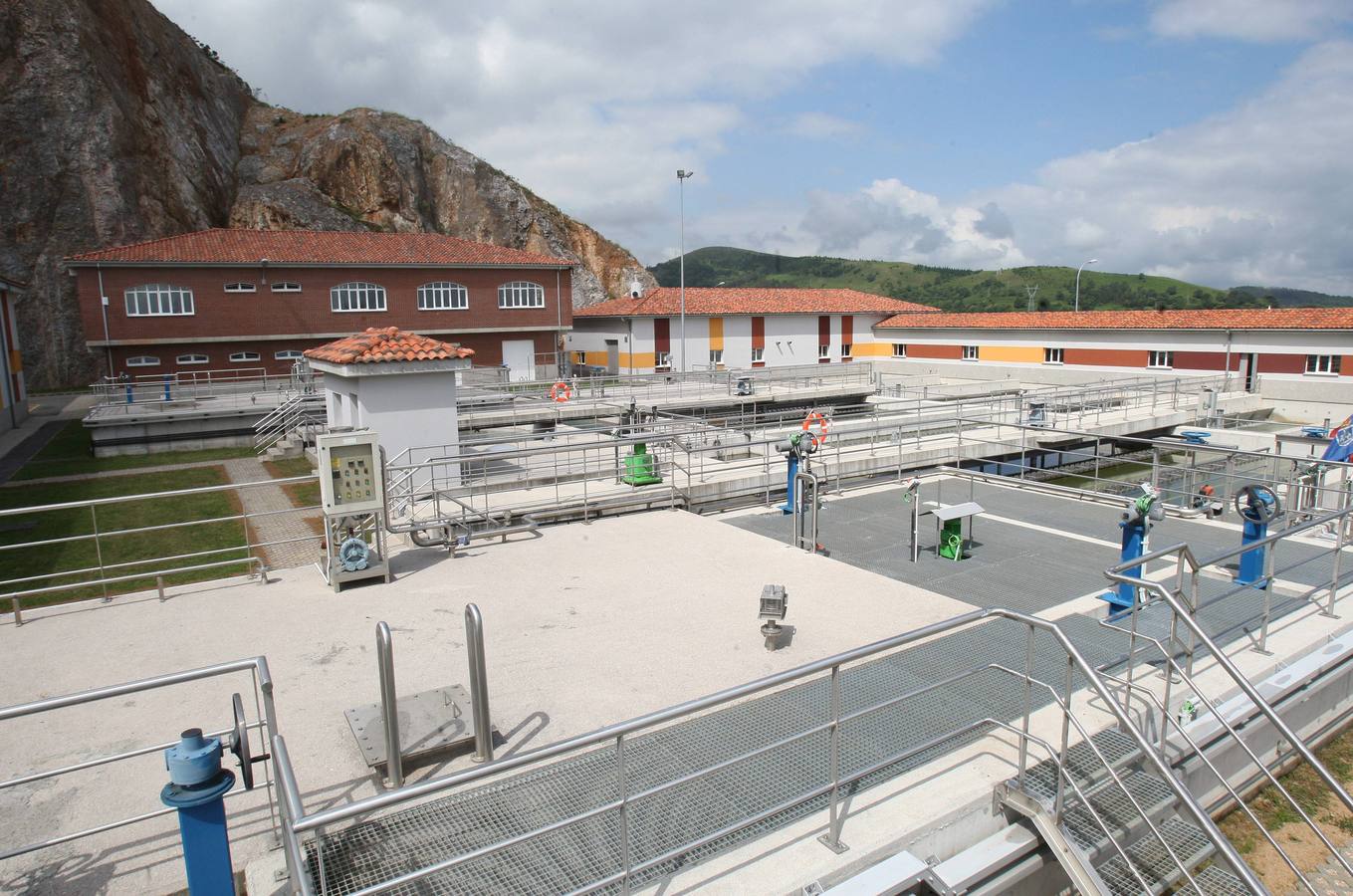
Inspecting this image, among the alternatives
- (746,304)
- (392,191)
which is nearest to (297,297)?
(746,304)

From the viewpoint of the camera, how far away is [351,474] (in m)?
8.74

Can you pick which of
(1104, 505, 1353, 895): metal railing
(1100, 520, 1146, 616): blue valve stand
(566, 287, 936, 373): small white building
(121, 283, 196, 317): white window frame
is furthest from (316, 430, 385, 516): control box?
(566, 287, 936, 373): small white building

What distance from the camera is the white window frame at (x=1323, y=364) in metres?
32.4

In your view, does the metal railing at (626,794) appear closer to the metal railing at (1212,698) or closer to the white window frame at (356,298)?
the metal railing at (1212,698)

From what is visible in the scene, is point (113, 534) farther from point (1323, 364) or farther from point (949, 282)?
point (949, 282)

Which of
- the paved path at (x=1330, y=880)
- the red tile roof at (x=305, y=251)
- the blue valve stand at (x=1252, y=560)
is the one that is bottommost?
the paved path at (x=1330, y=880)

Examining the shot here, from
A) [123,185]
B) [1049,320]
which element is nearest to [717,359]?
[1049,320]

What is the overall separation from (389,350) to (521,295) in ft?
108

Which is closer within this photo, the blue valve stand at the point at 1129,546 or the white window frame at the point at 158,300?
the blue valve stand at the point at 1129,546

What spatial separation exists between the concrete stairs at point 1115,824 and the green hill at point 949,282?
10004cm

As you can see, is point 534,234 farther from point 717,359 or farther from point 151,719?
point 151,719

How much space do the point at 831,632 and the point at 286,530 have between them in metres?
11.6

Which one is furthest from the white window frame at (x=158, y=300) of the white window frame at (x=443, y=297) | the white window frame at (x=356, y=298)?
the white window frame at (x=443, y=297)

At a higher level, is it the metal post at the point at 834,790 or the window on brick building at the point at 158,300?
the window on brick building at the point at 158,300
